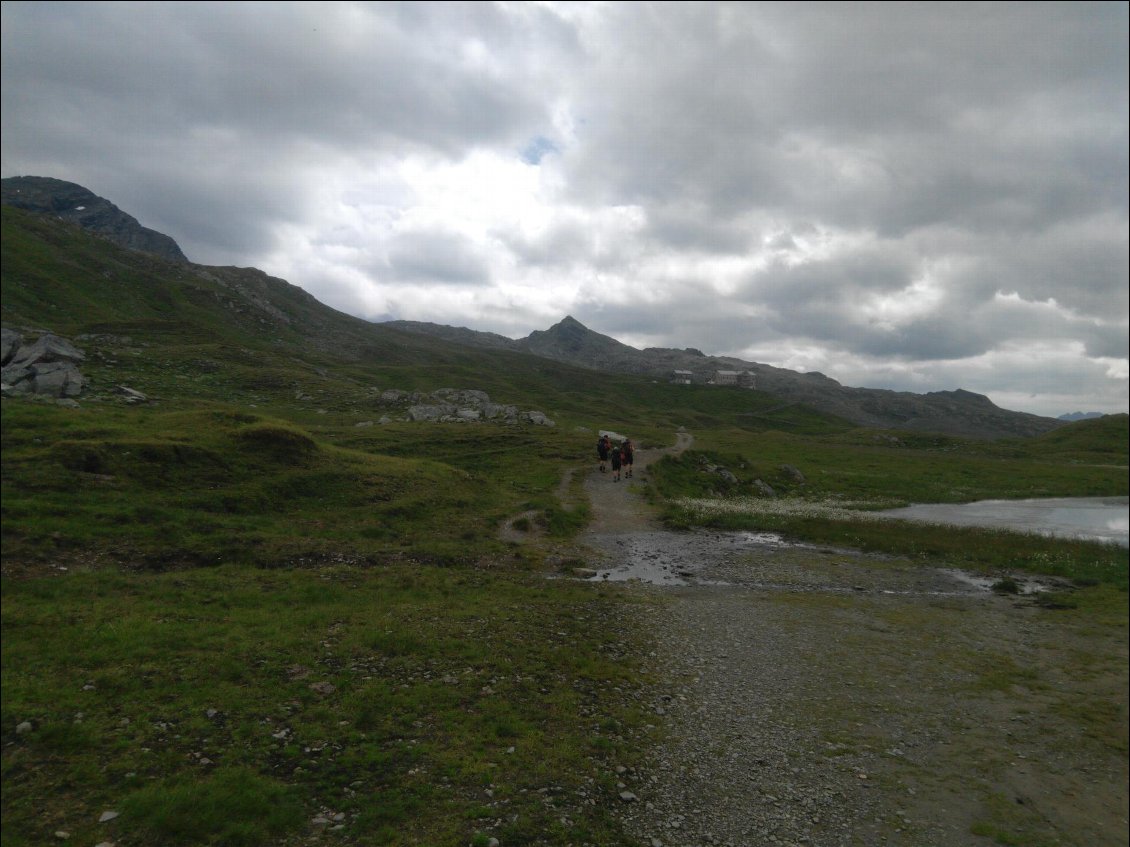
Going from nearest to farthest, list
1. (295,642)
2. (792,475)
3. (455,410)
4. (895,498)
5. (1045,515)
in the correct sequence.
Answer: (295,642)
(1045,515)
(895,498)
(792,475)
(455,410)

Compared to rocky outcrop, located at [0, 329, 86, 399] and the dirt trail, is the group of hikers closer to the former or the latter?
the dirt trail

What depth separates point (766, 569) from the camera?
30688 mm

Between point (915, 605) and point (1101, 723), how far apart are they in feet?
34.3

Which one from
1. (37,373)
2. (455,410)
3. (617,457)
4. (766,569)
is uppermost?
(455,410)

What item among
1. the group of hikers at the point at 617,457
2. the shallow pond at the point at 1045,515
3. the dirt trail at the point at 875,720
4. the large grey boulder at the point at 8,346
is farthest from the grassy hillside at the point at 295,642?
the large grey boulder at the point at 8,346

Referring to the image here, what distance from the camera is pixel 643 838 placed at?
10.5 meters

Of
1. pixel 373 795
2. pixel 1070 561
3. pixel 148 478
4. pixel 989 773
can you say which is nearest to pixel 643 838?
pixel 373 795

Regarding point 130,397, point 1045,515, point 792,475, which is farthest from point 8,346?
point 1045,515

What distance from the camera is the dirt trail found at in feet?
37.3

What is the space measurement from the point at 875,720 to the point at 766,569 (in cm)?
1575

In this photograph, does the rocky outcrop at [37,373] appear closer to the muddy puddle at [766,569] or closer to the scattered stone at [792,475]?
the muddy puddle at [766,569]

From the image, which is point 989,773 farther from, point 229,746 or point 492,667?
point 229,746

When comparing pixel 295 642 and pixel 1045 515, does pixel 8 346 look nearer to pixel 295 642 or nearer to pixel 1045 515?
pixel 295 642

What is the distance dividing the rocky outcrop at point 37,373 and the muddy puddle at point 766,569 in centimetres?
4919
